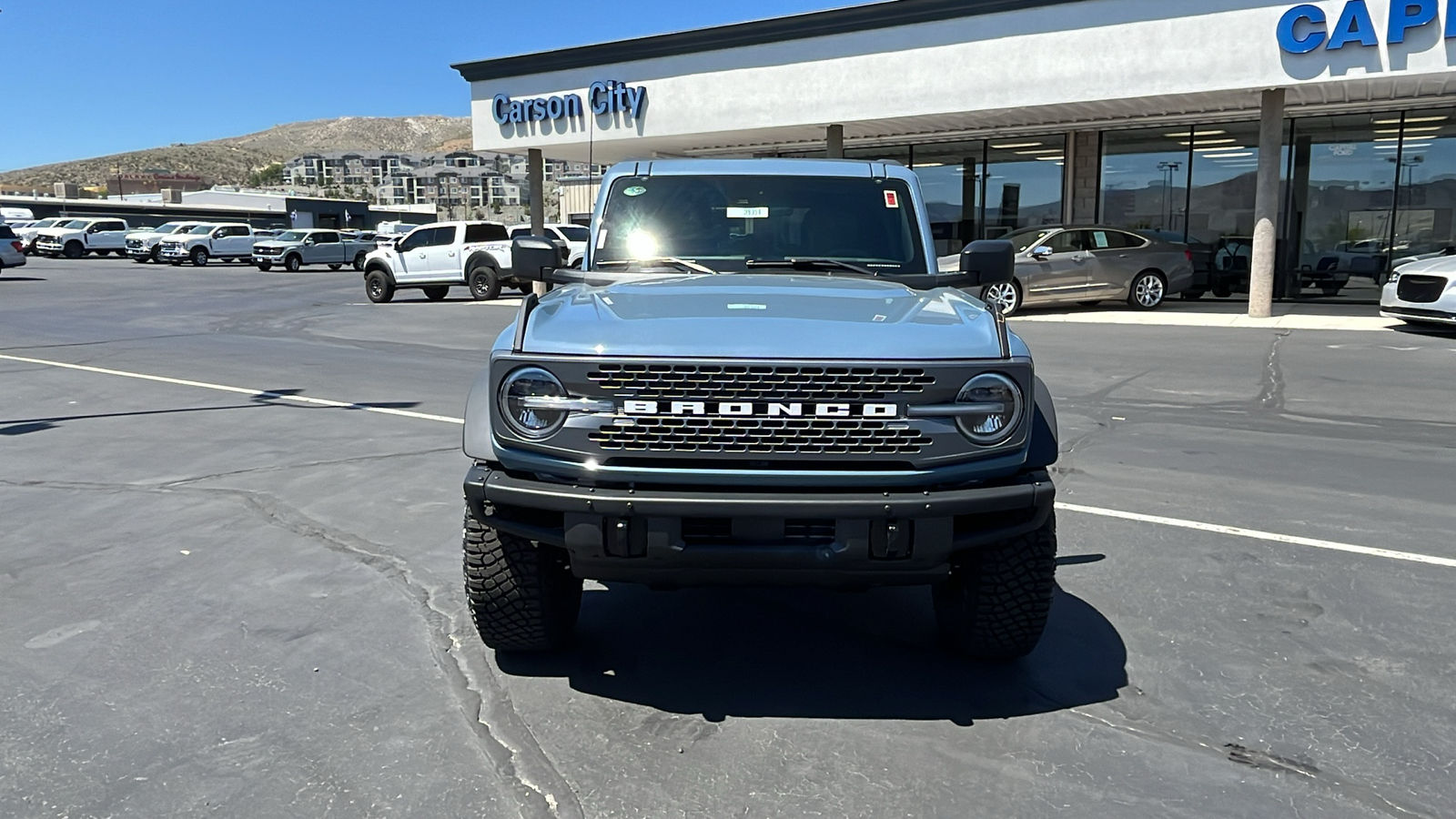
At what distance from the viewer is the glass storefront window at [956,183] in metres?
25.8

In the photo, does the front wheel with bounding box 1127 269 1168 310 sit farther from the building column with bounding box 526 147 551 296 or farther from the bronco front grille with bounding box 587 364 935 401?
the bronco front grille with bounding box 587 364 935 401

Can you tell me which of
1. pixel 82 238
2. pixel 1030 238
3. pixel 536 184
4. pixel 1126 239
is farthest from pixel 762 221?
pixel 82 238

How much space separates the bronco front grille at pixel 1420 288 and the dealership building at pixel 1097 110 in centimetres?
334

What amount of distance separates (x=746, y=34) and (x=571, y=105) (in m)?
5.12

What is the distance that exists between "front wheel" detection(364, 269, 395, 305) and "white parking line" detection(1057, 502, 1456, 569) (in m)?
21.3

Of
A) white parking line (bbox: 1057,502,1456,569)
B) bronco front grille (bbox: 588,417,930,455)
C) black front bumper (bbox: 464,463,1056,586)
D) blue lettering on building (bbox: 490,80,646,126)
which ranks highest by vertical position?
blue lettering on building (bbox: 490,80,646,126)

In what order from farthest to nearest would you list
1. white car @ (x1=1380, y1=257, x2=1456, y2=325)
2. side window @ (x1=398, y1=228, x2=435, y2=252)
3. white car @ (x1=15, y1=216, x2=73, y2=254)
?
white car @ (x1=15, y1=216, x2=73, y2=254) < side window @ (x1=398, y1=228, x2=435, y2=252) < white car @ (x1=1380, y1=257, x2=1456, y2=325)

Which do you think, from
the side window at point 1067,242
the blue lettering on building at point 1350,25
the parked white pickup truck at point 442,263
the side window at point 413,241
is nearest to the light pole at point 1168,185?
the side window at point 1067,242

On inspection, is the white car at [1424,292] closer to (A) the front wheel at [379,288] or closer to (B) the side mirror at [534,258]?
(B) the side mirror at [534,258]

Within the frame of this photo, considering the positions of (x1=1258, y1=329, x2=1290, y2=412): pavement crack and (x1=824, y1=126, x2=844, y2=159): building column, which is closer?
(x1=1258, y1=329, x2=1290, y2=412): pavement crack

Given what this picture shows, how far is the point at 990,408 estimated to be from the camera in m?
3.27

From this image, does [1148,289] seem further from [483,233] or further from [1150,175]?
[483,233]

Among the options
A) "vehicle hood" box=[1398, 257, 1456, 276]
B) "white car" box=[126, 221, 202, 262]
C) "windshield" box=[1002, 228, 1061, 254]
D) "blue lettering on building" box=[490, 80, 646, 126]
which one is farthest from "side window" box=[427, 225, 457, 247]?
"white car" box=[126, 221, 202, 262]

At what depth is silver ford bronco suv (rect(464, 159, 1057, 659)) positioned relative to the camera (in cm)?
314
